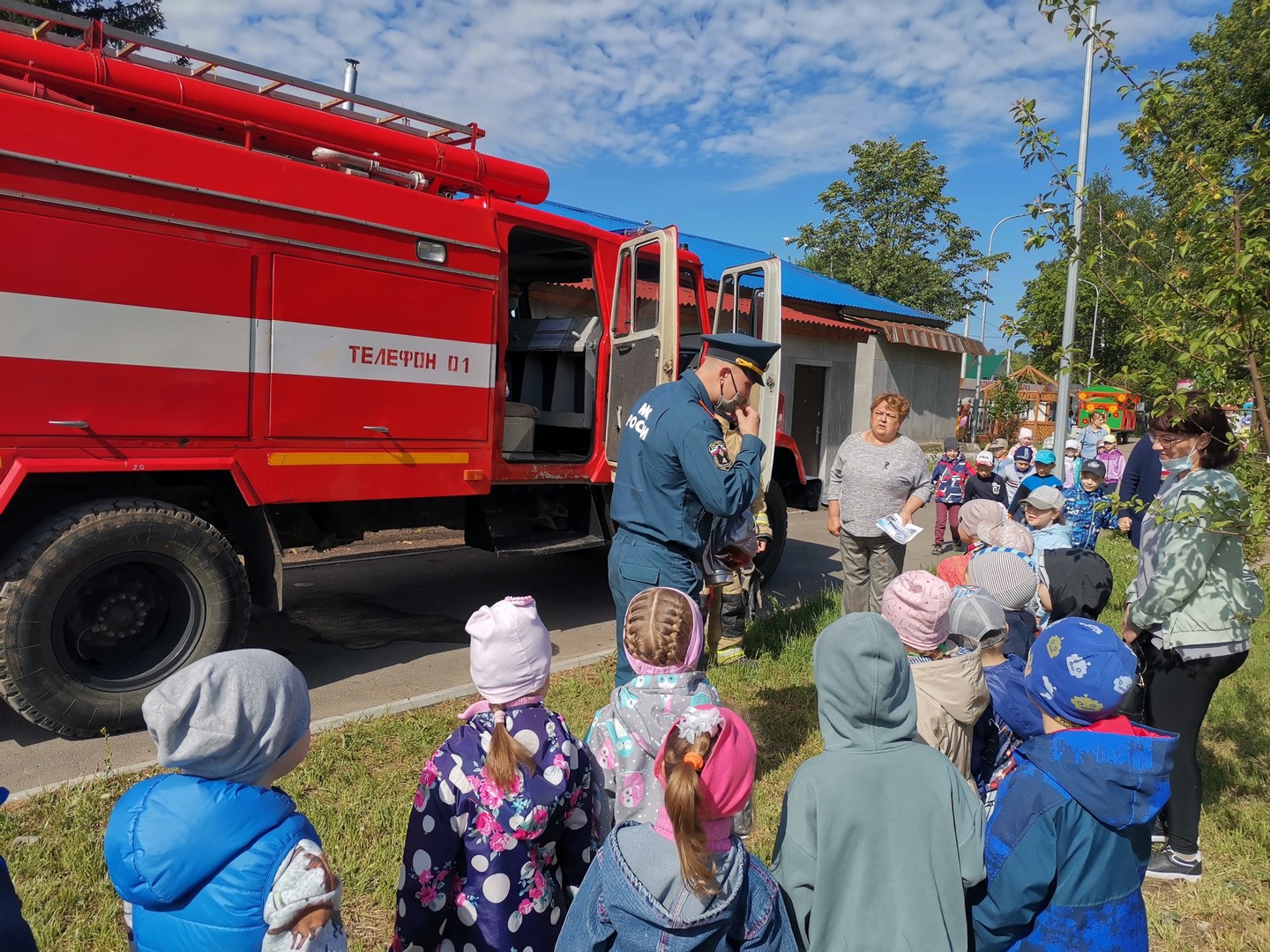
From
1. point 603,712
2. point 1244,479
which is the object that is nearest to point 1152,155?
point 1244,479

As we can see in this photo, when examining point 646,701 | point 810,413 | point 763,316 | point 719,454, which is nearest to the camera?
point 646,701

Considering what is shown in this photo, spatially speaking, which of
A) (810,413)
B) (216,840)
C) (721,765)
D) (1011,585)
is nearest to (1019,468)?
(1011,585)

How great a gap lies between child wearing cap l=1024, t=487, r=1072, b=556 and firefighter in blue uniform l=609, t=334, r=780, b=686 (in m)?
2.04

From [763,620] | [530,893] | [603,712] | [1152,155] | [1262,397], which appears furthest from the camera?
[763,620]

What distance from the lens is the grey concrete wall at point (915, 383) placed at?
17266 mm

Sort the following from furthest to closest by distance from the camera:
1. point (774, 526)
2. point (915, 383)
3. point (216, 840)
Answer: point (915, 383), point (774, 526), point (216, 840)

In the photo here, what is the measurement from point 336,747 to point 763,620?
3.15 metres

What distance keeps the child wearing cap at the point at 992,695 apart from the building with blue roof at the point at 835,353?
12455 millimetres

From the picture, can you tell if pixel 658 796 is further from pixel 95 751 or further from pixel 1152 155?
pixel 95 751

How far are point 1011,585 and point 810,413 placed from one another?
13.9 meters

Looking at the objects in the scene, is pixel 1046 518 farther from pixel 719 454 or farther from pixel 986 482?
pixel 986 482

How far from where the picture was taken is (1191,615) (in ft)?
9.55

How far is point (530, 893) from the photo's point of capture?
1894 millimetres

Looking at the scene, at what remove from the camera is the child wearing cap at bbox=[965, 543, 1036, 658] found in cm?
312
